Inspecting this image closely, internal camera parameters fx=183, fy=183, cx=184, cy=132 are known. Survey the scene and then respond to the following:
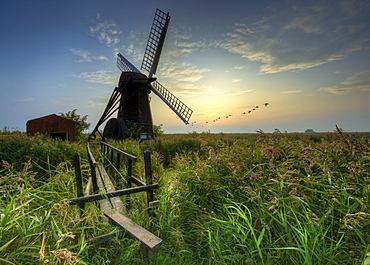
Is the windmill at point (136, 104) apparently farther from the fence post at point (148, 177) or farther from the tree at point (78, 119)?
the fence post at point (148, 177)

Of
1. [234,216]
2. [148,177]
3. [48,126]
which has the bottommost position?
[234,216]

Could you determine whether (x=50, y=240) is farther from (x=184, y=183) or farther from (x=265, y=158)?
(x=265, y=158)

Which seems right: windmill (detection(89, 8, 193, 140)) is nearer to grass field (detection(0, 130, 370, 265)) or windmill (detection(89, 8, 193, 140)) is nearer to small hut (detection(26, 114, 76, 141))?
small hut (detection(26, 114, 76, 141))

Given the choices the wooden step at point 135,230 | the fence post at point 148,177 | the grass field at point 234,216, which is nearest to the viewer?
the grass field at point 234,216

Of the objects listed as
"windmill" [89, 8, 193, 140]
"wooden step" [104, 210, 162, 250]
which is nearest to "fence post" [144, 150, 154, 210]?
"wooden step" [104, 210, 162, 250]

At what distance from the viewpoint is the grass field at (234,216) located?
2.03 meters

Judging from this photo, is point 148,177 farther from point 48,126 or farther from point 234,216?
point 48,126

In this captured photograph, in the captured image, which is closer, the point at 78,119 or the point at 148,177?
the point at 148,177

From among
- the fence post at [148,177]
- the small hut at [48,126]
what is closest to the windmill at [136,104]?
the small hut at [48,126]

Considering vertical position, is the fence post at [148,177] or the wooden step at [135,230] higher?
the fence post at [148,177]

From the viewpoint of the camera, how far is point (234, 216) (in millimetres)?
2951

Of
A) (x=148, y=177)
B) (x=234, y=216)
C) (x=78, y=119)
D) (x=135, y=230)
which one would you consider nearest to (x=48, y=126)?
(x=78, y=119)

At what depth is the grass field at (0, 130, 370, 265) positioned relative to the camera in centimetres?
203

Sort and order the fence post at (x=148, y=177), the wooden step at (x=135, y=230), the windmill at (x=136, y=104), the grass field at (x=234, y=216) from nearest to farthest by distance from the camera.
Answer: the grass field at (x=234, y=216) < the wooden step at (x=135, y=230) < the fence post at (x=148, y=177) < the windmill at (x=136, y=104)
